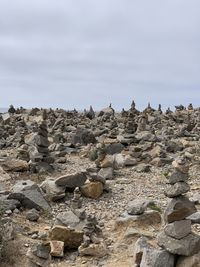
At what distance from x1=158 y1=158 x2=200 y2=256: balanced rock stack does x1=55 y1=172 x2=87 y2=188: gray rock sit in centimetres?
690

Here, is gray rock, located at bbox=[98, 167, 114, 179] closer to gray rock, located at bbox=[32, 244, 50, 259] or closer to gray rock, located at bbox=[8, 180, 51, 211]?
gray rock, located at bbox=[8, 180, 51, 211]

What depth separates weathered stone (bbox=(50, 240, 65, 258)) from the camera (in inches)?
466

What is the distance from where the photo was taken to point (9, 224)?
13.1 m

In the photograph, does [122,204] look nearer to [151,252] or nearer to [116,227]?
[116,227]

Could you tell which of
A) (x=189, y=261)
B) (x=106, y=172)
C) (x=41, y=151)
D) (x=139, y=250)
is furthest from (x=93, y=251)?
(x=41, y=151)

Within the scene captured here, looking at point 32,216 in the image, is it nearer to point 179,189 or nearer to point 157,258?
point 157,258

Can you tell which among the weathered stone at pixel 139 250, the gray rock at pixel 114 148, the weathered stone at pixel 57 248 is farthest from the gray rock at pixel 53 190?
the gray rock at pixel 114 148

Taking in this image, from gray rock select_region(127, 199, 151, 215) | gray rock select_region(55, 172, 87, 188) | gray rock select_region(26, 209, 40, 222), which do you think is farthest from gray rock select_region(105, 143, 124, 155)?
gray rock select_region(26, 209, 40, 222)

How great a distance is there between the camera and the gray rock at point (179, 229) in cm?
1032

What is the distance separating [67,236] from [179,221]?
3342 mm

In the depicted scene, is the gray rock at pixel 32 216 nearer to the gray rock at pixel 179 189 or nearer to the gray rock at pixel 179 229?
the gray rock at pixel 179 229

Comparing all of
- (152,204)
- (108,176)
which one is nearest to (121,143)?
(108,176)

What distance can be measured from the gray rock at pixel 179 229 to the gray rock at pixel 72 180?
700cm

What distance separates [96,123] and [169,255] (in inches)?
1077
